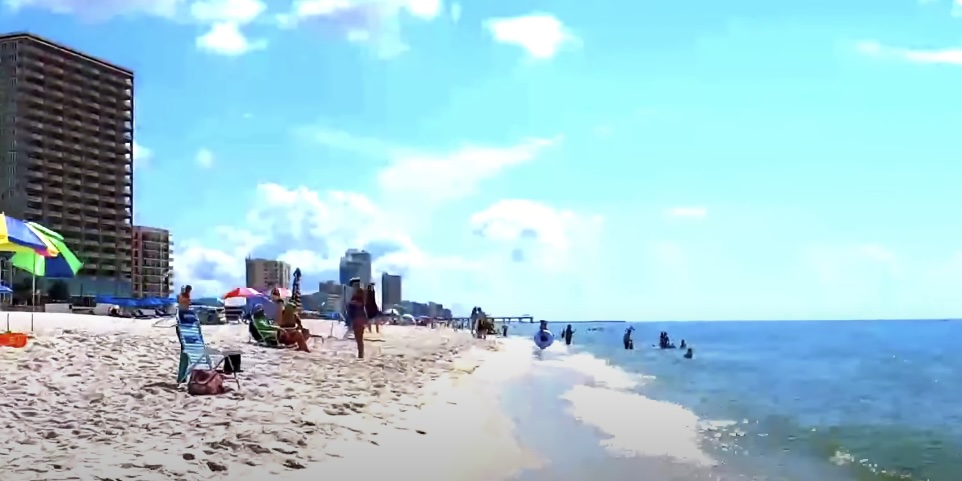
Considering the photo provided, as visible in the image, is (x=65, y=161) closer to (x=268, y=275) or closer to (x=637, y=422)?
(x=268, y=275)

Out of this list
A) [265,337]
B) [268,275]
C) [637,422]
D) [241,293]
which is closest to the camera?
[637,422]

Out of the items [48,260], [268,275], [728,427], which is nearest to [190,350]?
[48,260]

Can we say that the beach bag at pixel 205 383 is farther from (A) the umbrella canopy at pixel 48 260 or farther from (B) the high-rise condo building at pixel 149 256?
(B) the high-rise condo building at pixel 149 256

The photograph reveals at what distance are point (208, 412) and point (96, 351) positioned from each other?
3.59m

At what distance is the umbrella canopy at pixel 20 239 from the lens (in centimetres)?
1031

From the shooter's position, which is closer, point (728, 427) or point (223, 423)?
point (223, 423)

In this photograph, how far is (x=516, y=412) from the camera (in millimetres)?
12109

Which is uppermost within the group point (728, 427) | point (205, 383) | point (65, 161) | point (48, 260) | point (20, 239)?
point (65, 161)

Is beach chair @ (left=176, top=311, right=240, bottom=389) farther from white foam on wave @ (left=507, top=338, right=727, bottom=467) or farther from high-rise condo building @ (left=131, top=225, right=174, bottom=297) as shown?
high-rise condo building @ (left=131, top=225, right=174, bottom=297)

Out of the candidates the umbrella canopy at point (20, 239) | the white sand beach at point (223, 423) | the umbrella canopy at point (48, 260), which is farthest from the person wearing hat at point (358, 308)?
the umbrella canopy at point (20, 239)

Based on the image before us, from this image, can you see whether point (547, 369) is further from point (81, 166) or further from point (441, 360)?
Result: point (81, 166)

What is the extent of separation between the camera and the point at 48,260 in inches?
470

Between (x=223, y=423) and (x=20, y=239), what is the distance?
15.8ft

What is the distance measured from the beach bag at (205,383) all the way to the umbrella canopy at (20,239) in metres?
3.32
